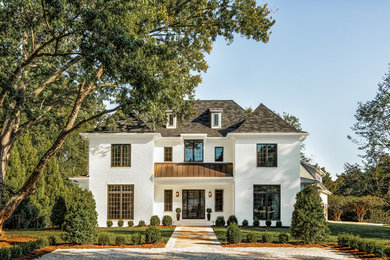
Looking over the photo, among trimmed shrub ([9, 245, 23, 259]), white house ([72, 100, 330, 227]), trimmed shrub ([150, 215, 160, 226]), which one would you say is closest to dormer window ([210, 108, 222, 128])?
white house ([72, 100, 330, 227])

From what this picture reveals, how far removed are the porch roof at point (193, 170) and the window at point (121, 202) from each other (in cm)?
209

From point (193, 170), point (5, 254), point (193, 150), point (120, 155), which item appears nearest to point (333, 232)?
point (193, 170)

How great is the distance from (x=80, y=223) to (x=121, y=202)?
9.67 m

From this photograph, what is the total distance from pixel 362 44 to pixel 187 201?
1588cm

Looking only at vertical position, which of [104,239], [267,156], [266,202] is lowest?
[104,239]

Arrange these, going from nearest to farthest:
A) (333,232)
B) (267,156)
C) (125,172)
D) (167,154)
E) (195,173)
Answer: (333,232)
(267,156)
(125,172)
(195,173)
(167,154)

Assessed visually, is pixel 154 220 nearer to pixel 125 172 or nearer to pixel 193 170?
pixel 125 172

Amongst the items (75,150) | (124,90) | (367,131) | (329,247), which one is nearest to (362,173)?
(367,131)

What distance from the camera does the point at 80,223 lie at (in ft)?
49.6

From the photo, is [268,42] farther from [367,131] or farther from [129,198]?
[129,198]

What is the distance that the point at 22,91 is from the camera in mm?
15438

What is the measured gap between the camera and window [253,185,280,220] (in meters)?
24.5

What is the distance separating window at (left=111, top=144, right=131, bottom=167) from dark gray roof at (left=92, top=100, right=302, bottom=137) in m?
1.07

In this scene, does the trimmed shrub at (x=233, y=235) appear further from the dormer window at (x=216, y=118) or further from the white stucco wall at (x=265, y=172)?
the dormer window at (x=216, y=118)
